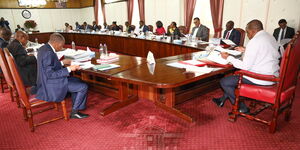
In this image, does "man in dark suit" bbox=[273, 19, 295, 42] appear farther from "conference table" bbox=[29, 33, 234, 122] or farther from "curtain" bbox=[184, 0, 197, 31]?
"curtain" bbox=[184, 0, 197, 31]

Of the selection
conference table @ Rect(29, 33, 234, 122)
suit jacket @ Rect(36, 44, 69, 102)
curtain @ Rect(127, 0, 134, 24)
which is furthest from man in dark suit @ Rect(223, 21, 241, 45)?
curtain @ Rect(127, 0, 134, 24)

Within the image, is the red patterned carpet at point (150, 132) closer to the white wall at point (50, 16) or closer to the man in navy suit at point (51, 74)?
the man in navy suit at point (51, 74)

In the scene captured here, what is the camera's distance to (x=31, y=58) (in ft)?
10.1

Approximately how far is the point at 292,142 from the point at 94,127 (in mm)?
1999

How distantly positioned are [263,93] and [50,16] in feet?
44.0

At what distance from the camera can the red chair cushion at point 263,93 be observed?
1945 millimetres

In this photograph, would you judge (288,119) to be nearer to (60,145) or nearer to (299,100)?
(299,100)

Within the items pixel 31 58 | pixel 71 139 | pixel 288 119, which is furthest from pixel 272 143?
pixel 31 58

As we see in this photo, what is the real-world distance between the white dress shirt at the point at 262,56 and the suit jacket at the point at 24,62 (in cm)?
294

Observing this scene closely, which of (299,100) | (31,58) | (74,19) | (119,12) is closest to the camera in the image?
(299,100)

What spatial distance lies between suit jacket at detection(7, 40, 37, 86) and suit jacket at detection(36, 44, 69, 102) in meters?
→ 1.01

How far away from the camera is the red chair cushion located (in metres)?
1.94

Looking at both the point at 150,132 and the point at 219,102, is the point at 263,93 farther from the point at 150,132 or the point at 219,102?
the point at 150,132

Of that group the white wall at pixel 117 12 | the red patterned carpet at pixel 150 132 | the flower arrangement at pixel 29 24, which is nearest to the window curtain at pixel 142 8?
the white wall at pixel 117 12
